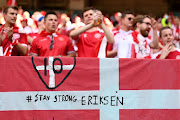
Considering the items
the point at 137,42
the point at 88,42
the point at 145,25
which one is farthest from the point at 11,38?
the point at 145,25

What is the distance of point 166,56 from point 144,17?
902mm

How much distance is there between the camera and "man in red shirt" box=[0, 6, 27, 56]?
5.80 metres

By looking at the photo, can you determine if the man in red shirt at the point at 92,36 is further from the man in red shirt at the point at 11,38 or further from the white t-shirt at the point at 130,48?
the man in red shirt at the point at 11,38

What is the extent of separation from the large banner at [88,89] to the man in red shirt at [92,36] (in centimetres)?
99

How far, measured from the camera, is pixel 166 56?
6.09 metres

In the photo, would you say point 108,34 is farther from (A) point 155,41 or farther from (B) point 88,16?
(A) point 155,41

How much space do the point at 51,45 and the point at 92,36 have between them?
68 centimetres

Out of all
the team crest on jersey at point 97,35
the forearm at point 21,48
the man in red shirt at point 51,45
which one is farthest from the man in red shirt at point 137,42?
the forearm at point 21,48

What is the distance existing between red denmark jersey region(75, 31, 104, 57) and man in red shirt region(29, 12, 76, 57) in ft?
0.57

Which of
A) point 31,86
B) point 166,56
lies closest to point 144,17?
point 166,56

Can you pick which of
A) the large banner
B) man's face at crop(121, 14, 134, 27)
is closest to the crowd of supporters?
man's face at crop(121, 14, 134, 27)

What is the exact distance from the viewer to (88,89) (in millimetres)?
5070

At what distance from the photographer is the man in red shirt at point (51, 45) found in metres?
6.11

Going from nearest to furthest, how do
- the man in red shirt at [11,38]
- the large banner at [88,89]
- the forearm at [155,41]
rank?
the large banner at [88,89] < the man in red shirt at [11,38] < the forearm at [155,41]
